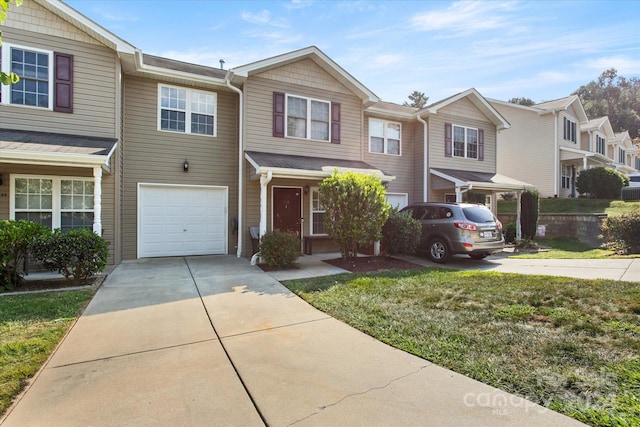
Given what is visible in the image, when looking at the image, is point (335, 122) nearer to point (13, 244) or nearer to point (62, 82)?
point (62, 82)

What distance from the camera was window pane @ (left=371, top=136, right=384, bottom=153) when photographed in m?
13.0

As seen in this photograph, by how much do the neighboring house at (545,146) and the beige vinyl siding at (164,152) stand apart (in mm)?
17657

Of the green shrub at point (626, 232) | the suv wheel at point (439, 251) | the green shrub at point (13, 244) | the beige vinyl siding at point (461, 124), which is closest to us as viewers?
the green shrub at point (13, 244)

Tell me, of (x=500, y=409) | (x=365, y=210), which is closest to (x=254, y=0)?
(x=365, y=210)

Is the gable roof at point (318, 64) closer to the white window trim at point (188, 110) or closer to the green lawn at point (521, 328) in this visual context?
the white window trim at point (188, 110)

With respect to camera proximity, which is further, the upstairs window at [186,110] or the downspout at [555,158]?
the downspout at [555,158]

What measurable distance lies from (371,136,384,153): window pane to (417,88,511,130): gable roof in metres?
2.04

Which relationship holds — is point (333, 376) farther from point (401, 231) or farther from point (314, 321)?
point (401, 231)

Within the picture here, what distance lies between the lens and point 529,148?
20.5 metres

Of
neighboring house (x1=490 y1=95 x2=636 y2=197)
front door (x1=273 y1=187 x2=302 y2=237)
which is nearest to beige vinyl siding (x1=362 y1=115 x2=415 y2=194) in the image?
front door (x1=273 y1=187 x2=302 y2=237)

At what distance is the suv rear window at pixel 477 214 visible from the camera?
8734mm

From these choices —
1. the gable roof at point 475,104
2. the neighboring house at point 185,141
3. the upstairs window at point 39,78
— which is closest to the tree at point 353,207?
the neighboring house at point 185,141

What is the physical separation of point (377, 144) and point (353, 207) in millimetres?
5714

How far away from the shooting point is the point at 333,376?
300 cm
